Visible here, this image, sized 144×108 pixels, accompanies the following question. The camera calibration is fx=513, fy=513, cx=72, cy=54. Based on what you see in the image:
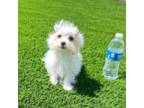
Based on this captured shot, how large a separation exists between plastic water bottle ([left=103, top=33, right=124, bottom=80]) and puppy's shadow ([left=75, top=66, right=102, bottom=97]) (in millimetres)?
86

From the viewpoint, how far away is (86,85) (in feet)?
10.1

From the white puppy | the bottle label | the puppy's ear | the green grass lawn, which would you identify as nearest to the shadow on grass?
the green grass lawn

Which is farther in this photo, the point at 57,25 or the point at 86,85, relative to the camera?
the point at 86,85

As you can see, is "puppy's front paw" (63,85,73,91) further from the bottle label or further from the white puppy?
the bottle label

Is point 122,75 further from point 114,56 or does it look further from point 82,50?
point 82,50

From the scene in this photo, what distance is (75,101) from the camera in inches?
117

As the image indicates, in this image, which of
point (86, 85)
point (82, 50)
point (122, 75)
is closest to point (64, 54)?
point (82, 50)

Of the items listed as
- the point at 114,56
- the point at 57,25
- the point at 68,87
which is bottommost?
the point at 68,87

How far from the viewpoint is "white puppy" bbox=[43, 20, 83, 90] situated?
9.35ft

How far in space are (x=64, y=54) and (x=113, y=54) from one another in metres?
0.29

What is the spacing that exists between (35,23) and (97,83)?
1.70 feet

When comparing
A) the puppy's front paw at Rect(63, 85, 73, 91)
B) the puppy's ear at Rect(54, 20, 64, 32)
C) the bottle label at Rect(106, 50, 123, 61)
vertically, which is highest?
the puppy's ear at Rect(54, 20, 64, 32)
